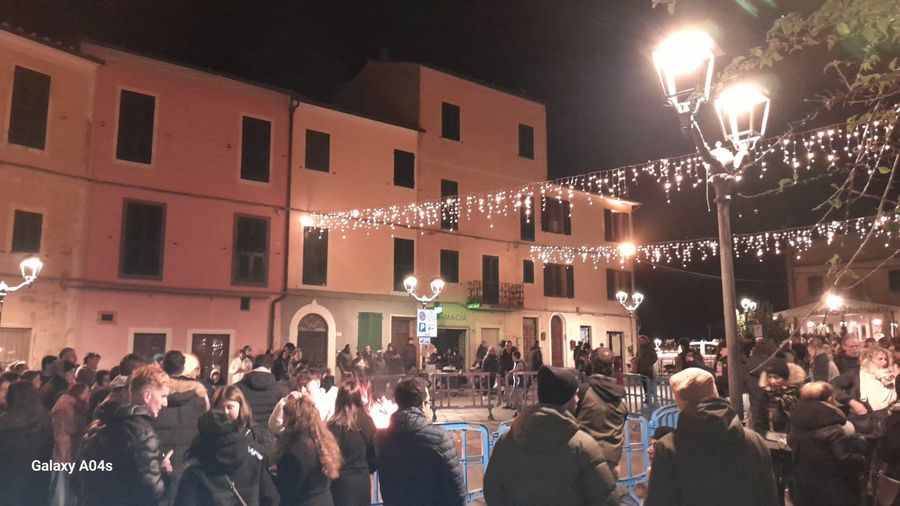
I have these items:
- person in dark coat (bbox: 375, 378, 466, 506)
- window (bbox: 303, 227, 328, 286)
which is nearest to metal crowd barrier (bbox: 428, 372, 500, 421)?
window (bbox: 303, 227, 328, 286)

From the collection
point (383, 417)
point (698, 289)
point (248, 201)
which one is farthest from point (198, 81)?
point (698, 289)

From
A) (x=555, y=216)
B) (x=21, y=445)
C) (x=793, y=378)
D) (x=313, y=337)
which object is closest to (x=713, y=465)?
(x=793, y=378)

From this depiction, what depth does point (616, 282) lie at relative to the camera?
32812mm

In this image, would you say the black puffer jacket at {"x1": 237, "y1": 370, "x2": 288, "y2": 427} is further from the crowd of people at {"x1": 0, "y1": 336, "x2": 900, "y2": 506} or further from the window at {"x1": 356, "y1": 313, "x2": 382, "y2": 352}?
the window at {"x1": 356, "y1": 313, "x2": 382, "y2": 352}

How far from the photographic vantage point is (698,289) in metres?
47.6

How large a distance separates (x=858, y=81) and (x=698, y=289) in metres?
46.2

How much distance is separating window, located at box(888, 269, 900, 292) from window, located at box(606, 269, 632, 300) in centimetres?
1813

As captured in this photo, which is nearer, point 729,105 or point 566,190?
point 729,105

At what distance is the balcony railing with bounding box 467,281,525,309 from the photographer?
26.0 m

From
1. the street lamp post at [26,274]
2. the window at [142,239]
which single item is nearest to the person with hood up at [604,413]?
the street lamp post at [26,274]

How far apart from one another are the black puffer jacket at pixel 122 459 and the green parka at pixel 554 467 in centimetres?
245

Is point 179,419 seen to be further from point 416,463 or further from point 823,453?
point 823,453

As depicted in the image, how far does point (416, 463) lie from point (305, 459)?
2.71ft

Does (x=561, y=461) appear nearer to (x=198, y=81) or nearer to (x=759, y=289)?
(x=198, y=81)
